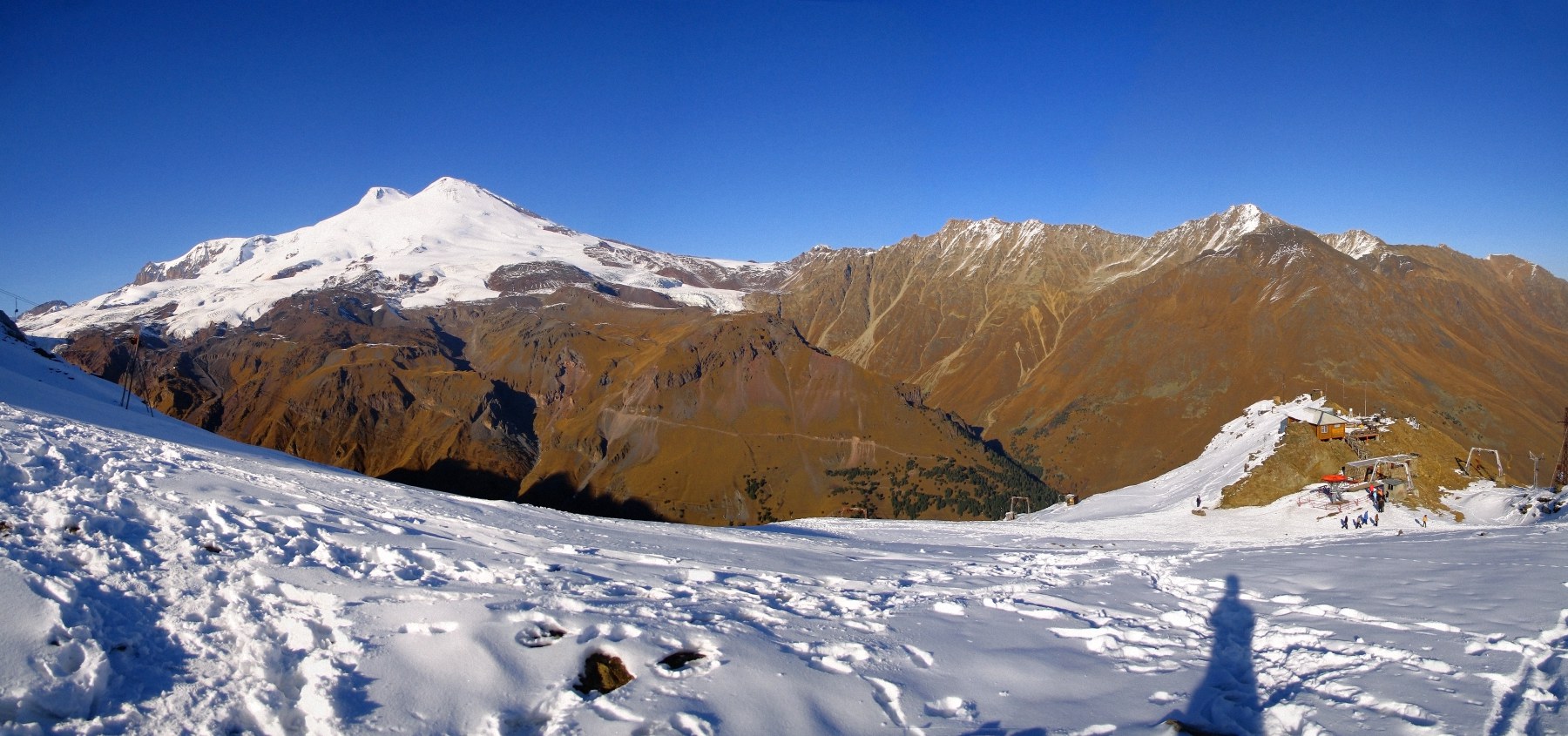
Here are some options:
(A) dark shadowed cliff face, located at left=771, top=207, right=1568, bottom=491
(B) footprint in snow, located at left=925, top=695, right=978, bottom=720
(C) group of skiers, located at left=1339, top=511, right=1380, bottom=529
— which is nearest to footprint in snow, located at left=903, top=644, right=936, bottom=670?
(B) footprint in snow, located at left=925, top=695, right=978, bottom=720

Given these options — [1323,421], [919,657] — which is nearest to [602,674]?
[919,657]

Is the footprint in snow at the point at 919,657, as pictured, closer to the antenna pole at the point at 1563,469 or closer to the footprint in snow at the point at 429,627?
the footprint in snow at the point at 429,627

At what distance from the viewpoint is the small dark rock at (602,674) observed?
241 inches

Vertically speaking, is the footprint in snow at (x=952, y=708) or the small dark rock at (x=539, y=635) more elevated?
the small dark rock at (x=539, y=635)

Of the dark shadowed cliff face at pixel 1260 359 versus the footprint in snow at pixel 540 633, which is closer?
the footprint in snow at pixel 540 633

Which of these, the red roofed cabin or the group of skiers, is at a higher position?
the red roofed cabin

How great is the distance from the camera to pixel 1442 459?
33375 millimetres

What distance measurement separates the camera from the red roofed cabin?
119 ft

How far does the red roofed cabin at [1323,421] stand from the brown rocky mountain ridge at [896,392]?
6658 centimetres

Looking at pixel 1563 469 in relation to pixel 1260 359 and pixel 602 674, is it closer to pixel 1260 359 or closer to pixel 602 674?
pixel 602 674

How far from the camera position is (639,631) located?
22.9ft

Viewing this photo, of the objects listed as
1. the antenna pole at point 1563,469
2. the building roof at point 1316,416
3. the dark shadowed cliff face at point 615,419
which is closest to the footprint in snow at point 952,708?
the building roof at point 1316,416

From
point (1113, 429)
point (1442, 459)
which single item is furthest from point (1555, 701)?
point (1113, 429)

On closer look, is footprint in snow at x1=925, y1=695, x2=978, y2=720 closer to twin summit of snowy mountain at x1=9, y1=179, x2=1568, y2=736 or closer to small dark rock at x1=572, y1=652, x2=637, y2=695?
twin summit of snowy mountain at x1=9, y1=179, x2=1568, y2=736
